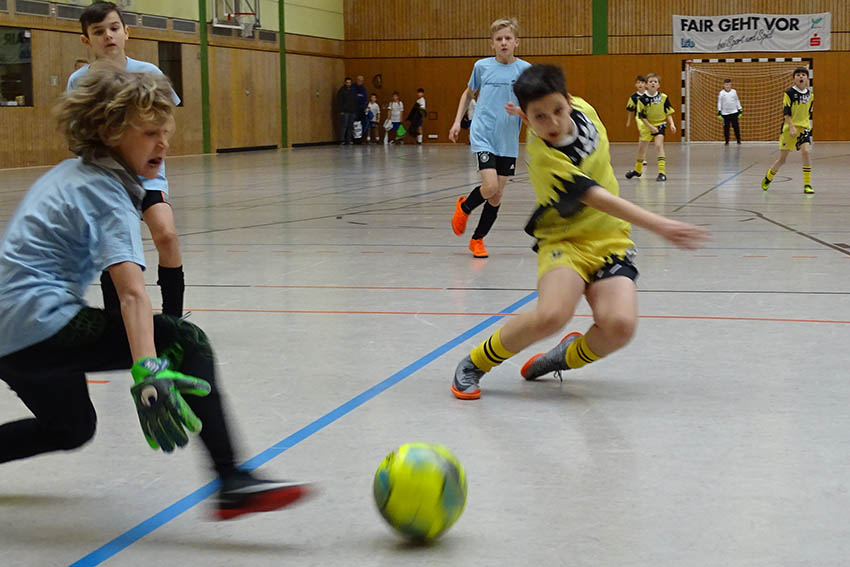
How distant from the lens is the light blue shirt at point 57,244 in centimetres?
239

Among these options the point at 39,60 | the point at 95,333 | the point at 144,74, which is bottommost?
the point at 95,333

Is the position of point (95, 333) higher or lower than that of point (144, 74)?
lower

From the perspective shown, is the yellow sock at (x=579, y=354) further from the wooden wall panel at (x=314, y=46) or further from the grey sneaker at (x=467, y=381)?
the wooden wall panel at (x=314, y=46)

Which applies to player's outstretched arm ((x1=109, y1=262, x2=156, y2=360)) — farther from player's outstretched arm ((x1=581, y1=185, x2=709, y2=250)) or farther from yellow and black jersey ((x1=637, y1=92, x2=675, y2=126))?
yellow and black jersey ((x1=637, y1=92, x2=675, y2=126))

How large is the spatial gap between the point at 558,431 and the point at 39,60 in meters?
18.8

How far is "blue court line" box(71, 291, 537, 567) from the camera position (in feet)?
8.34

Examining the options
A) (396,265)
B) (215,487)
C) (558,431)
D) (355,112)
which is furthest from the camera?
(355,112)

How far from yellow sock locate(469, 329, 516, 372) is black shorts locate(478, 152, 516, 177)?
3926mm

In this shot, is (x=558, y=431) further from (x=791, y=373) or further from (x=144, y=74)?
(x=144, y=74)

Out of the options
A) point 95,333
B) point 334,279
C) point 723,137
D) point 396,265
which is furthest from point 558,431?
point 723,137

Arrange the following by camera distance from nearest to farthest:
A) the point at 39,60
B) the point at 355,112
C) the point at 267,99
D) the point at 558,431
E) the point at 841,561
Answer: the point at 841,561
the point at 558,431
the point at 39,60
the point at 267,99
the point at 355,112

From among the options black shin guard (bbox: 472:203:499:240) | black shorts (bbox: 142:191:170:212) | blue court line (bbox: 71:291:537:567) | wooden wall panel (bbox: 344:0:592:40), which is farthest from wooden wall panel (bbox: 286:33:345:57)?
black shorts (bbox: 142:191:170:212)

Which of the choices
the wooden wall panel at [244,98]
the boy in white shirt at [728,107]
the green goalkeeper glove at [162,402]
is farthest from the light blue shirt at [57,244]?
the boy in white shirt at [728,107]

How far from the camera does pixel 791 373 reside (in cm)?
416
